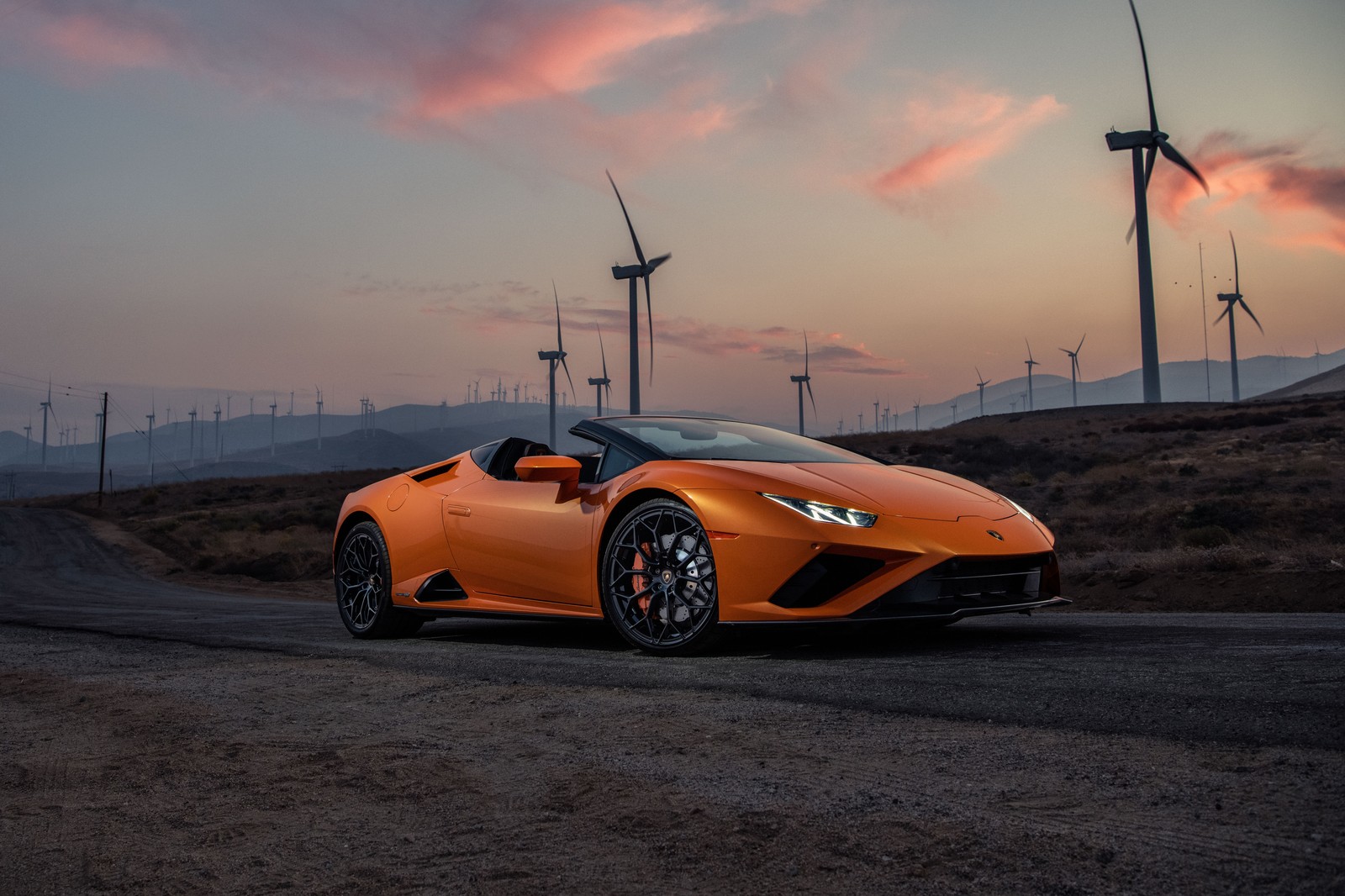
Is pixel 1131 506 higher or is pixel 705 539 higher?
pixel 1131 506

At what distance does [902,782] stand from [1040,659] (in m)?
2.19

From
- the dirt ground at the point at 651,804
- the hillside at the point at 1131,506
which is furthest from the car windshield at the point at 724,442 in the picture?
the hillside at the point at 1131,506

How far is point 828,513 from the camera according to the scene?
5.43 m

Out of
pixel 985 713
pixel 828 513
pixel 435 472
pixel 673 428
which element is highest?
pixel 673 428

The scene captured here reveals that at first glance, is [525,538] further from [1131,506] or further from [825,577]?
[1131,506]

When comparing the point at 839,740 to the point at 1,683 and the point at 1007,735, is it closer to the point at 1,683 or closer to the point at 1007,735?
the point at 1007,735

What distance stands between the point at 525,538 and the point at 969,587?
2.68 m

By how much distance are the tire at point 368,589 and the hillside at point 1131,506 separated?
759cm

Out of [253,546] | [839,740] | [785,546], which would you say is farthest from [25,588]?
[839,740]

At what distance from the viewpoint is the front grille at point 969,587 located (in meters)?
5.22

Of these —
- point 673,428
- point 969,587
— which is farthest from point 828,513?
point 673,428

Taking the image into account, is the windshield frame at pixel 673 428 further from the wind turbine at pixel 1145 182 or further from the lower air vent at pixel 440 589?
the wind turbine at pixel 1145 182

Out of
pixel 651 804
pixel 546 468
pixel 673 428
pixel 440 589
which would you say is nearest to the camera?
pixel 651 804

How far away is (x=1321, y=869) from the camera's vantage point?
6.75 feet
